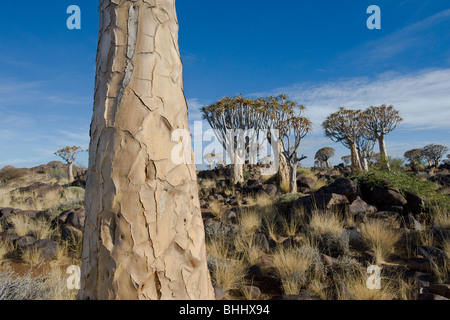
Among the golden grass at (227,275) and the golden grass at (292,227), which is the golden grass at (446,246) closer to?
the golden grass at (292,227)

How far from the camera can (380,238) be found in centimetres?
543

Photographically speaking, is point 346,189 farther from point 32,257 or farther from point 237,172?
point 237,172

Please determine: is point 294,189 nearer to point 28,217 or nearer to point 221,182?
point 221,182

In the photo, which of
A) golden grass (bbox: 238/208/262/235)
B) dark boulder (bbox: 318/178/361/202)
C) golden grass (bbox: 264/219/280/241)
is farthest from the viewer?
dark boulder (bbox: 318/178/361/202)

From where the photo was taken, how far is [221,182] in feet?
54.3

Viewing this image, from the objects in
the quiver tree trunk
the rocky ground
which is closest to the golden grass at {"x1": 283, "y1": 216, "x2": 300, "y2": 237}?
the rocky ground

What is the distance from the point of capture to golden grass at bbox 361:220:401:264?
5.00m

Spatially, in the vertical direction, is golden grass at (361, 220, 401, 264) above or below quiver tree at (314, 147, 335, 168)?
below

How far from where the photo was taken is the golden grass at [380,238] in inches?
197

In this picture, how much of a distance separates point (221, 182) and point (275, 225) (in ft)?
30.3

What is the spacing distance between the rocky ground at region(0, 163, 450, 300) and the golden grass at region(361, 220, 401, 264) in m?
0.02

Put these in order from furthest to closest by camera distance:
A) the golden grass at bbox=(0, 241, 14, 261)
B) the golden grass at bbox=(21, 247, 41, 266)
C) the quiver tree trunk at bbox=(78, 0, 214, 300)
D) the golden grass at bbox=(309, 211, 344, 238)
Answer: the golden grass at bbox=(309, 211, 344, 238), the golden grass at bbox=(0, 241, 14, 261), the golden grass at bbox=(21, 247, 41, 266), the quiver tree trunk at bbox=(78, 0, 214, 300)

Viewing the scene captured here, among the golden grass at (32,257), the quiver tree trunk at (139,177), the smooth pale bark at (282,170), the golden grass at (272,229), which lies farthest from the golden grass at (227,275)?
the smooth pale bark at (282,170)

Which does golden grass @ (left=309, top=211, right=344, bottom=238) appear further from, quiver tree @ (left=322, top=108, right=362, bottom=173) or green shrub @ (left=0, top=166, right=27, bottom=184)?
green shrub @ (left=0, top=166, right=27, bottom=184)
